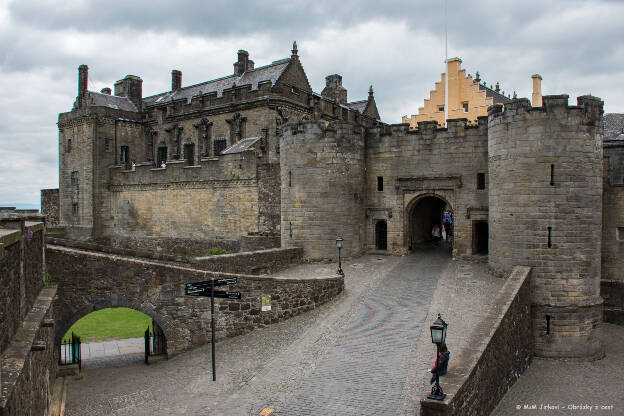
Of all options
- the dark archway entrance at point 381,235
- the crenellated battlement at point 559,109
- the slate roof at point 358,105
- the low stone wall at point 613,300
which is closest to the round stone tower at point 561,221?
the crenellated battlement at point 559,109

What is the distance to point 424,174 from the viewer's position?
22.2 meters

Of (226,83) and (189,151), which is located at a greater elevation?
(226,83)

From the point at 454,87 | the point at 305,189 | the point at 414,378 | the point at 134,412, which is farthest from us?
the point at 454,87

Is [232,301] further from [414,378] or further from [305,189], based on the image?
[305,189]

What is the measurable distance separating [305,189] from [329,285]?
6.42 metres

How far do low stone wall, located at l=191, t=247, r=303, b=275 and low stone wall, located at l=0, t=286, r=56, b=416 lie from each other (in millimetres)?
6473

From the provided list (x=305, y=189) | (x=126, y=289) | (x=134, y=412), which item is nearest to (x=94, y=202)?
(x=305, y=189)

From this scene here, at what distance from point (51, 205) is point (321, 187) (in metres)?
26.5

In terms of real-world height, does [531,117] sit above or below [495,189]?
above

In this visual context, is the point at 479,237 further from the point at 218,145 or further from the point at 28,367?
the point at 28,367

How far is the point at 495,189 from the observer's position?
1822cm

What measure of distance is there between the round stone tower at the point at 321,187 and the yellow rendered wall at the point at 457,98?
18.4m

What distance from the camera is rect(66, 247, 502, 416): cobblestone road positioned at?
33.3ft

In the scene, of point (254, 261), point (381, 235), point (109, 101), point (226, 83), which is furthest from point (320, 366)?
point (109, 101)
